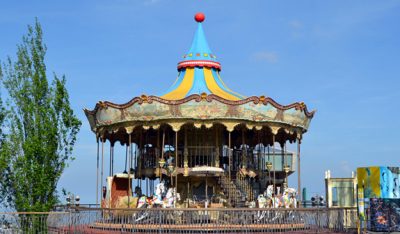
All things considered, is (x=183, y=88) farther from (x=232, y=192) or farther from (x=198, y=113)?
(x=232, y=192)

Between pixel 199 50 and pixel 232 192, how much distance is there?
6.95m

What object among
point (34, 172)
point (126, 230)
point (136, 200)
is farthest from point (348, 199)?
point (34, 172)

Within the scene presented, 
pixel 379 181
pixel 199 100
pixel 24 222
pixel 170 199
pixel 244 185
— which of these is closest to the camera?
pixel 379 181

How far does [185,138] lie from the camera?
2252 centimetres

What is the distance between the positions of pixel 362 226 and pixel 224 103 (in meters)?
6.50

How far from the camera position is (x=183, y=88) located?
24109 millimetres

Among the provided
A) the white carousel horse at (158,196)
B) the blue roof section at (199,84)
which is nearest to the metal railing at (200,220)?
the white carousel horse at (158,196)

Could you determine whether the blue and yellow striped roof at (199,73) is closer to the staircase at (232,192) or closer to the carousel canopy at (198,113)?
the carousel canopy at (198,113)

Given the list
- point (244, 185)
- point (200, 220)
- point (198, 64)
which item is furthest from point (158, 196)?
point (198, 64)

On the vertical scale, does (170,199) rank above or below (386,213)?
above

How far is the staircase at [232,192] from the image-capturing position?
21.6m

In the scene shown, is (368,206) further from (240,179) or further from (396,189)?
(240,179)

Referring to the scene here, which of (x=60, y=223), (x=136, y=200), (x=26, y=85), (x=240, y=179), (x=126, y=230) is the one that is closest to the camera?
(x=126, y=230)

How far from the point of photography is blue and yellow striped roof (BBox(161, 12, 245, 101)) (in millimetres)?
23889
